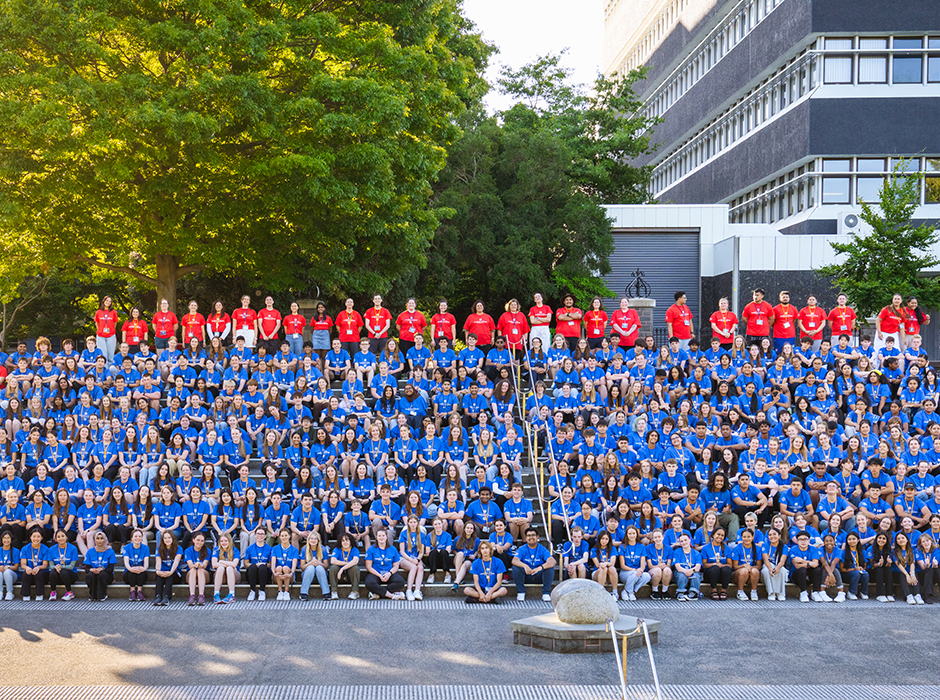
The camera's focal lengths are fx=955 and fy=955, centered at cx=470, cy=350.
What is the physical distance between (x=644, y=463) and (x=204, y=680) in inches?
295

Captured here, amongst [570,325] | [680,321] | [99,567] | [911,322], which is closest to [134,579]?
[99,567]

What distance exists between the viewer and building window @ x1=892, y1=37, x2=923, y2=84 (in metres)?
31.7

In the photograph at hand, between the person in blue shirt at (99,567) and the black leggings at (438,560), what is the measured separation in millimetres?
4427

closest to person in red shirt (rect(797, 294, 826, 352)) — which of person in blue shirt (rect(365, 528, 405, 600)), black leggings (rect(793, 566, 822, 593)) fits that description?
black leggings (rect(793, 566, 822, 593))

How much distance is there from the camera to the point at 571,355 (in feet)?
63.0

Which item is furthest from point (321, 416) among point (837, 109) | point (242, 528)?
point (837, 109)

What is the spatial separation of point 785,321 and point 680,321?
207 cm

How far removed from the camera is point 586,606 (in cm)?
1069

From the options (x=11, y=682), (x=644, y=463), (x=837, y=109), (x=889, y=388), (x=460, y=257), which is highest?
(x=837, y=109)

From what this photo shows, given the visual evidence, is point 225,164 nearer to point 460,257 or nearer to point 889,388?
point 460,257

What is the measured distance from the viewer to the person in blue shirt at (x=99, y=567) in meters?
13.1

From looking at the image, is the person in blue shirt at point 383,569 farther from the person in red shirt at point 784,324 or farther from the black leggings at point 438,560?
the person in red shirt at point 784,324

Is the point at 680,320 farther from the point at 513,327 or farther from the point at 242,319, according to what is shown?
the point at 242,319

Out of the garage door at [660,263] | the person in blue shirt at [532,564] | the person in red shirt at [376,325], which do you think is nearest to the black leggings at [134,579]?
the person in blue shirt at [532,564]
